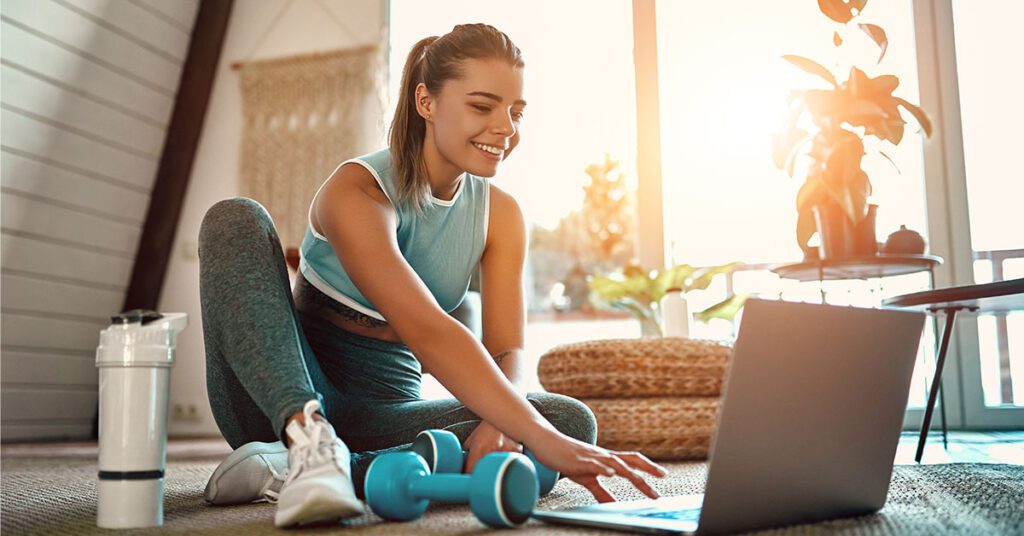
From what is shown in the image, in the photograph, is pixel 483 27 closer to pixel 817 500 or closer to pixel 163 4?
pixel 817 500

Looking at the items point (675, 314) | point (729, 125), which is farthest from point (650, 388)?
point (729, 125)

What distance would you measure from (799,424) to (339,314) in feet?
2.64

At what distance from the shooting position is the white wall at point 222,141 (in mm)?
4586

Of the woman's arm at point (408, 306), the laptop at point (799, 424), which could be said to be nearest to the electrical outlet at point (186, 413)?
the woman's arm at point (408, 306)

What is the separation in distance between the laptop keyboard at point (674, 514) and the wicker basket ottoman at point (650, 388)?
4.48 ft

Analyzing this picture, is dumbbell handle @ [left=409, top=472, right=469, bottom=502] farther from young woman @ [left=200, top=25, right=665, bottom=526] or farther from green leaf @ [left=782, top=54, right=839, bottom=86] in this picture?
green leaf @ [left=782, top=54, right=839, bottom=86]

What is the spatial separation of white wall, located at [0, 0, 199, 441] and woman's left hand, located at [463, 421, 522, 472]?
3.19 metres

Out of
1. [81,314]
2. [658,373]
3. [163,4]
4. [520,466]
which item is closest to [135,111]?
[163,4]

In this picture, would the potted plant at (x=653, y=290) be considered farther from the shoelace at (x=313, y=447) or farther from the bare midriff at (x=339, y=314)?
the shoelace at (x=313, y=447)

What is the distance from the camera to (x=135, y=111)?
428 cm

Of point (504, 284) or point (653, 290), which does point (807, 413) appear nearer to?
point (504, 284)

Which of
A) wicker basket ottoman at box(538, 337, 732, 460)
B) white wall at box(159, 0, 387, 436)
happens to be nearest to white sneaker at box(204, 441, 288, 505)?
wicker basket ottoman at box(538, 337, 732, 460)

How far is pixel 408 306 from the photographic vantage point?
112 centimetres

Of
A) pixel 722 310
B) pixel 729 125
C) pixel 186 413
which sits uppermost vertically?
pixel 729 125
